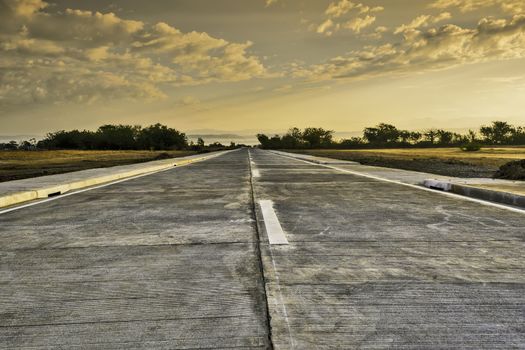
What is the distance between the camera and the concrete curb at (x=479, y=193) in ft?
24.9

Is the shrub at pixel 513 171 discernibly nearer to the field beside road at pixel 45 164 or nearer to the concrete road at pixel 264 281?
the concrete road at pixel 264 281

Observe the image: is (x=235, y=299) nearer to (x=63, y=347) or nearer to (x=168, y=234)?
(x=63, y=347)

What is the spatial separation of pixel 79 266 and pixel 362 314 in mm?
2554

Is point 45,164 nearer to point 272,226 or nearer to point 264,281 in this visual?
point 272,226

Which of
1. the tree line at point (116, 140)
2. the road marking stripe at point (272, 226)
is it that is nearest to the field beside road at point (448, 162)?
the road marking stripe at point (272, 226)

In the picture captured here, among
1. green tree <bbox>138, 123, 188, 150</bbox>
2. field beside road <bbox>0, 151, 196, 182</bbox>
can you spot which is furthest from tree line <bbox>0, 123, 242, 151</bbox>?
field beside road <bbox>0, 151, 196, 182</bbox>

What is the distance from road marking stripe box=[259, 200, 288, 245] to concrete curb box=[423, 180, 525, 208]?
4.41m

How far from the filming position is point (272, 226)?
561 cm

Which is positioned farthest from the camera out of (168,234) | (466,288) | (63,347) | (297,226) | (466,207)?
(466,207)

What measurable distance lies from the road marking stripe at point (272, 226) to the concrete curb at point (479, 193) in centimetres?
441

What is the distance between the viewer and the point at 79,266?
380 cm

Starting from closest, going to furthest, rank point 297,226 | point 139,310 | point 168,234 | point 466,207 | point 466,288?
point 139,310, point 466,288, point 168,234, point 297,226, point 466,207

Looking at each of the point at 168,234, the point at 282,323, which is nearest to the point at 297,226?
the point at 168,234

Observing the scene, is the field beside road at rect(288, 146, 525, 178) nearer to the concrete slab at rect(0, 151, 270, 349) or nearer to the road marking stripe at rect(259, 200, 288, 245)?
the road marking stripe at rect(259, 200, 288, 245)
